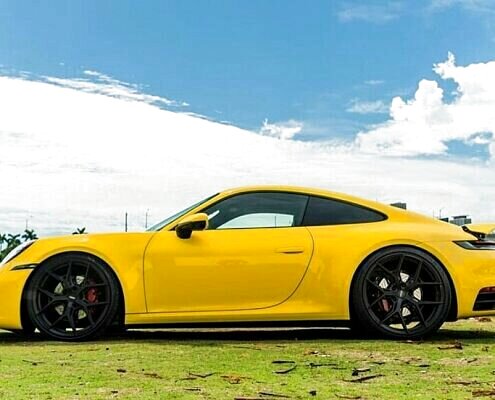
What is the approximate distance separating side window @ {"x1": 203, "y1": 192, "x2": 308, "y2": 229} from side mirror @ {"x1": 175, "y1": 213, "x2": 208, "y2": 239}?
146 mm

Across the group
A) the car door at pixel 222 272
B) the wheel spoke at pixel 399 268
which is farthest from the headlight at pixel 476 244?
the car door at pixel 222 272

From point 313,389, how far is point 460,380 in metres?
0.81

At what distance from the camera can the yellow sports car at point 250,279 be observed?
5629 mm

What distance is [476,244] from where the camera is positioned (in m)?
5.83

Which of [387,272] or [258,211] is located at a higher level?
[258,211]

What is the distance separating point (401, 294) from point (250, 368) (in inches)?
76.3

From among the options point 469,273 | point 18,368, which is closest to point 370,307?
point 469,273

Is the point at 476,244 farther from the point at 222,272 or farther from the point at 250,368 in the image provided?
the point at 250,368

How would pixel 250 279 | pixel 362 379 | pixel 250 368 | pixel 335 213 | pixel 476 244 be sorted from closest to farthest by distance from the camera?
pixel 362 379
pixel 250 368
pixel 250 279
pixel 476 244
pixel 335 213

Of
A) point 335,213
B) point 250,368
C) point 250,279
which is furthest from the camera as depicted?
point 335,213

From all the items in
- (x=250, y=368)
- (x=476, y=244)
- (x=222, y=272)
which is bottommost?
(x=250, y=368)

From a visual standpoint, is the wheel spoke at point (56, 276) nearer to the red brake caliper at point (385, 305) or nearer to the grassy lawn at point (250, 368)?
Result: the grassy lawn at point (250, 368)

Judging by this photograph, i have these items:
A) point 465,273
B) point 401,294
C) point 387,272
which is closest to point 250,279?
point 387,272

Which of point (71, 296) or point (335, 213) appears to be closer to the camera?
point (71, 296)
